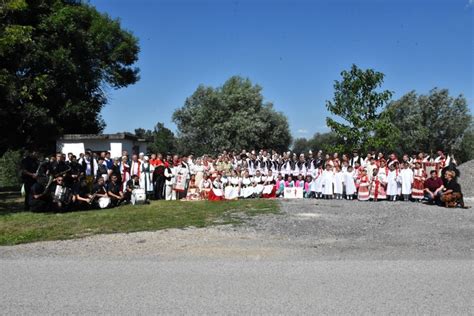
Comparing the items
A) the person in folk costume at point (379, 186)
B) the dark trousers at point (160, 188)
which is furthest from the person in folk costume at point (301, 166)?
the dark trousers at point (160, 188)

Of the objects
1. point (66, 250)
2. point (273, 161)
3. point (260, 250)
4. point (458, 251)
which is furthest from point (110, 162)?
point (458, 251)

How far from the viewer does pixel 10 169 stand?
32.7 meters

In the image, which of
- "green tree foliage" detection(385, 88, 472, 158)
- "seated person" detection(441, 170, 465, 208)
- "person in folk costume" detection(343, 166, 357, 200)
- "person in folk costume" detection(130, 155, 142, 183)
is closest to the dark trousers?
"person in folk costume" detection(130, 155, 142, 183)

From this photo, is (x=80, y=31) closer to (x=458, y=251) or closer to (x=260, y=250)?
(x=260, y=250)

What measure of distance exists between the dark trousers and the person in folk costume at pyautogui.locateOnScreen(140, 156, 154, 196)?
41 centimetres

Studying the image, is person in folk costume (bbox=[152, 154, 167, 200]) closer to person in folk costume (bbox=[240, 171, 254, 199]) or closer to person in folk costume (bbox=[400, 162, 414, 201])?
person in folk costume (bbox=[240, 171, 254, 199])

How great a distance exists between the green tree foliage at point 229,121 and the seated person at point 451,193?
114 feet

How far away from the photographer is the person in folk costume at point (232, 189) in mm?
19391

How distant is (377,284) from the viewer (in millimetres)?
6312

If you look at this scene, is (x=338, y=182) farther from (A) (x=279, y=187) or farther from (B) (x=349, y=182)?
(A) (x=279, y=187)

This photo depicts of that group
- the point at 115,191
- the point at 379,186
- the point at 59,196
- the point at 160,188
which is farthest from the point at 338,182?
the point at 59,196

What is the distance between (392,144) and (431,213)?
11.0 metres

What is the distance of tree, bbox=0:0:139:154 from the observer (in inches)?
963

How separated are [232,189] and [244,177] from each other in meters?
0.79
